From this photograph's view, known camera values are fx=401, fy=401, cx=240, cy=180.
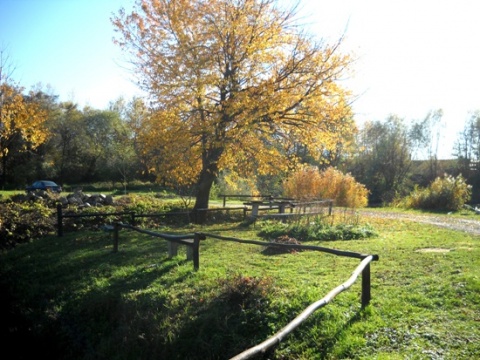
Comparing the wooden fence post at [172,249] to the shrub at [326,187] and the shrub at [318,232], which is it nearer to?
the shrub at [318,232]

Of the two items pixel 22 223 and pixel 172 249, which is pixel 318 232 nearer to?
pixel 172 249

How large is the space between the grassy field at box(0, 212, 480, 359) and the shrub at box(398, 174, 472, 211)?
49.8 ft

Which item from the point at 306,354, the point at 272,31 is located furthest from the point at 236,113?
the point at 306,354

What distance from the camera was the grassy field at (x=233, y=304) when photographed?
4559mm

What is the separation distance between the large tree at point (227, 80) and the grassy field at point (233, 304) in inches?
212

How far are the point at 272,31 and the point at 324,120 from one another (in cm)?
371

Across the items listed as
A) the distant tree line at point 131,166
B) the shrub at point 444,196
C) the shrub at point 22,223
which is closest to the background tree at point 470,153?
the distant tree line at point 131,166

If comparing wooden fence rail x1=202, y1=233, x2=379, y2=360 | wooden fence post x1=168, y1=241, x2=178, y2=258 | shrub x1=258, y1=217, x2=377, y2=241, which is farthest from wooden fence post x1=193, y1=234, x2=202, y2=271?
shrub x1=258, y1=217, x2=377, y2=241

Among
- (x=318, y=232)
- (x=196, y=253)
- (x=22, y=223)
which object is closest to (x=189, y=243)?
(x=196, y=253)

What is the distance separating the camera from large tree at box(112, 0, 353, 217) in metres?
13.7

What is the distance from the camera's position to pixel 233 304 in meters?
5.64

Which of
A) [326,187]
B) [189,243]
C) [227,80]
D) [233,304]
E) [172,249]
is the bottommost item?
[233,304]

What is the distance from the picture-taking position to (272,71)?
47.7 ft

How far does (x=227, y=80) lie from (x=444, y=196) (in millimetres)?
16390
